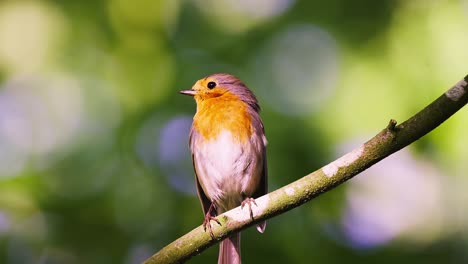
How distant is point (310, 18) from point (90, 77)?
1.99 m

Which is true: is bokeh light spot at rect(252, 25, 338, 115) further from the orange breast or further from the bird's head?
Answer: the orange breast

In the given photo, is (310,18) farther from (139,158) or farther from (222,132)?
(139,158)

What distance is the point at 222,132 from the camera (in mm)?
4723

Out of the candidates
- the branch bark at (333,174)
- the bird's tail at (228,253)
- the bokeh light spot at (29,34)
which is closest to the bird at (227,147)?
the bird's tail at (228,253)

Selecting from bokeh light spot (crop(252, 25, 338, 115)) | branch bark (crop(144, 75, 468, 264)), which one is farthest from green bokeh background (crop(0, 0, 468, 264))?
branch bark (crop(144, 75, 468, 264))

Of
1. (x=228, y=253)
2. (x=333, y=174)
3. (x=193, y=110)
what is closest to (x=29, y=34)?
(x=193, y=110)

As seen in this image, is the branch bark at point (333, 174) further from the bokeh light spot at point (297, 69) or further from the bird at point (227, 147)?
the bokeh light spot at point (297, 69)

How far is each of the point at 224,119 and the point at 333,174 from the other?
1544 mm

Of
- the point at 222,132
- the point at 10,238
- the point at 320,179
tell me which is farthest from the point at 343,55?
the point at 10,238

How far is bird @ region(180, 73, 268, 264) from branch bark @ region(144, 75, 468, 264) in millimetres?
966

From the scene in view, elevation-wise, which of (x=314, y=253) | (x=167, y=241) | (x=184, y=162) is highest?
(x=184, y=162)

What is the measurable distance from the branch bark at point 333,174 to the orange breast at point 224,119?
1.09 metres

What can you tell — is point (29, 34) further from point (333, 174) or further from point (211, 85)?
point (333, 174)

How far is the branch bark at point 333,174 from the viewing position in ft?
9.96
